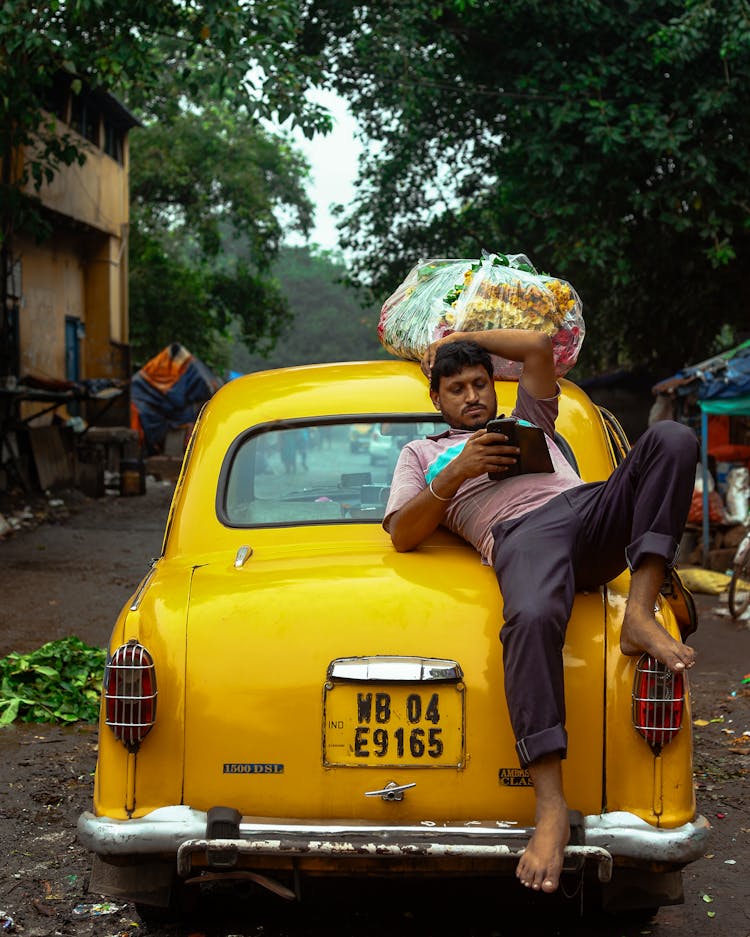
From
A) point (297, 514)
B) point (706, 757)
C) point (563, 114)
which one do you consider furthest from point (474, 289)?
point (563, 114)

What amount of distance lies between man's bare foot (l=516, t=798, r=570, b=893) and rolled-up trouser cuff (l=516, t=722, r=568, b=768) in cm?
12

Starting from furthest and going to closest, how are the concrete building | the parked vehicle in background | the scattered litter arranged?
the concrete building → the parked vehicle in background → the scattered litter

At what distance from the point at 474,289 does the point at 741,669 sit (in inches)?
172

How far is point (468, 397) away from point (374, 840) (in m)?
1.46

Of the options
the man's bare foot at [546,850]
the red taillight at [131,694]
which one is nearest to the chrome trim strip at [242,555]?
the red taillight at [131,694]

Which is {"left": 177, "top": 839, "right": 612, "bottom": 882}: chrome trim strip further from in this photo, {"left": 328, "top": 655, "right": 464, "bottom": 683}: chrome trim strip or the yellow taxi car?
{"left": 328, "top": 655, "right": 464, "bottom": 683}: chrome trim strip

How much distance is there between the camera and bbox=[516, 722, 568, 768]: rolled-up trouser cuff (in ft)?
9.77

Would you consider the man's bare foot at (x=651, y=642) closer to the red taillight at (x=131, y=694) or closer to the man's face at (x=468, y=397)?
the man's face at (x=468, y=397)

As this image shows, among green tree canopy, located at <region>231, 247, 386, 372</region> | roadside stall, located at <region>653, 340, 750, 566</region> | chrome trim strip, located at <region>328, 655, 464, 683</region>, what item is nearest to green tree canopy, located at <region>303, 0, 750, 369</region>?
roadside stall, located at <region>653, 340, 750, 566</region>

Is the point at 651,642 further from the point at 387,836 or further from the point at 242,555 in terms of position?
the point at 242,555

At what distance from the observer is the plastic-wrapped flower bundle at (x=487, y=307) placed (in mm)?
4566

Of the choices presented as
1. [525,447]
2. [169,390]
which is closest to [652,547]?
[525,447]

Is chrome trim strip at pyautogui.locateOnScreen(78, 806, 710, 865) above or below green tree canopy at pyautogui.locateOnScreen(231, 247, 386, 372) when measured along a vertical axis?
below

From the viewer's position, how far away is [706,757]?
19.0 feet
